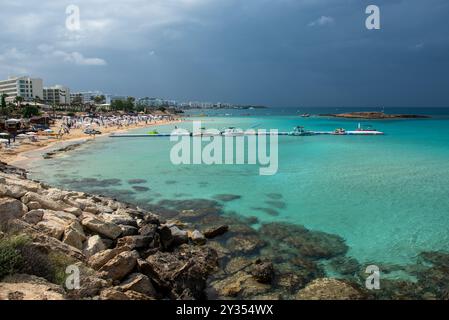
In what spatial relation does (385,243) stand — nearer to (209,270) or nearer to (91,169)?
(209,270)

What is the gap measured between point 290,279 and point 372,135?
5097 cm

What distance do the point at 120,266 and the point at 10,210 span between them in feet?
12.0

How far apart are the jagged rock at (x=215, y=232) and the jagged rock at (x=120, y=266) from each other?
160 inches

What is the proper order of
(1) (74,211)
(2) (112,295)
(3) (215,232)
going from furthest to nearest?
(3) (215,232), (1) (74,211), (2) (112,295)

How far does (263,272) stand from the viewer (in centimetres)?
862

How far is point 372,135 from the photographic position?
178 feet

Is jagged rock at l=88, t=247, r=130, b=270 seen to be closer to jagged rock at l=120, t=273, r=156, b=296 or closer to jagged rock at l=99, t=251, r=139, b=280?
jagged rock at l=99, t=251, r=139, b=280

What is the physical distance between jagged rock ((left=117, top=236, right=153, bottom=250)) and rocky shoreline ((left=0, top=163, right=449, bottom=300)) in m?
0.03

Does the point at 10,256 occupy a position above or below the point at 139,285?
above

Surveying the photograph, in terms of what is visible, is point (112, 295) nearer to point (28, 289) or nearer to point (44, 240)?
point (28, 289)

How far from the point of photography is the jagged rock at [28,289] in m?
5.14

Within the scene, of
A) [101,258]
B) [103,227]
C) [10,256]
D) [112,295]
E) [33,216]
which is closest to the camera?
[10,256]

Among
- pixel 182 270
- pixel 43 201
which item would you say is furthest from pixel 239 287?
pixel 43 201
